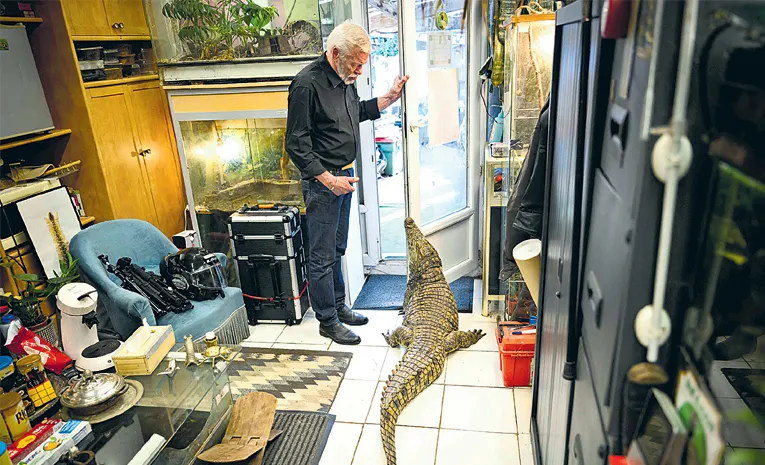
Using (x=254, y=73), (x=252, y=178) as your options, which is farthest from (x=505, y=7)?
(x=252, y=178)

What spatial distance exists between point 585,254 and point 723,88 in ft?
1.82

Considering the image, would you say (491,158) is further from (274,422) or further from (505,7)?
(274,422)

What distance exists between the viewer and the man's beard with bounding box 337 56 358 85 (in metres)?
2.71

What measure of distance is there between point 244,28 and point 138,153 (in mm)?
1188

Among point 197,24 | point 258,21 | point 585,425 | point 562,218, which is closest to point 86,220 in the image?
point 197,24

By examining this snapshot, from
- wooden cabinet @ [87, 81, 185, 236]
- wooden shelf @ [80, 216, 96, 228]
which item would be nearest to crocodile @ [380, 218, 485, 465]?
wooden cabinet @ [87, 81, 185, 236]

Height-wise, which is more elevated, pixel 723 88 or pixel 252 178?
pixel 723 88

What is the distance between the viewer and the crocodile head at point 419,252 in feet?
10.4

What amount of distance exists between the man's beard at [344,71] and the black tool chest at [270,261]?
2.98 ft

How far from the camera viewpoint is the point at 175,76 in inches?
129

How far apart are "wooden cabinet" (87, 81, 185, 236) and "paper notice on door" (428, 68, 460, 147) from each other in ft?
6.82

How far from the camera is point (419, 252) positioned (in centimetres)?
317

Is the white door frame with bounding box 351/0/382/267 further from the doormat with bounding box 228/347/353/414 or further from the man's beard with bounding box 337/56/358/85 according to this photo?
the doormat with bounding box 228/347/353/414

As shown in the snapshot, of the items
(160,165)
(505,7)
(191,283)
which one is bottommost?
(191,283)
